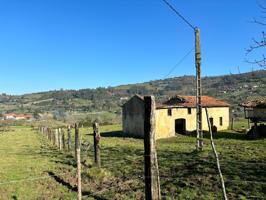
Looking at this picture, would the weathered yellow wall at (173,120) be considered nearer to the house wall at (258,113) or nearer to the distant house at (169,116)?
the distant house at (169,116)

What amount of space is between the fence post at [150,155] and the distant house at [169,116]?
29.3m

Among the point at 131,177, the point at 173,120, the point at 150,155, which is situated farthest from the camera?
the point at 173,120

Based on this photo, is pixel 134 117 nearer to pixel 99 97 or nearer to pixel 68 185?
pixel 68 185

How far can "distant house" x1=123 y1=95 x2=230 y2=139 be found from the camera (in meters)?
40.8

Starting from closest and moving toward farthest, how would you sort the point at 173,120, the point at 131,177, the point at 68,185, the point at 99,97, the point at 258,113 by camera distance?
the point at 68,185
the point at 131,177
the point at 258,113
the point at 173,120
the point at 99,97

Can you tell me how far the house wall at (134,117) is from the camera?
41.3 m

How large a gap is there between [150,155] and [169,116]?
1276 inches

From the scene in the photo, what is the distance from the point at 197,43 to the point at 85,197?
1326 centimetres

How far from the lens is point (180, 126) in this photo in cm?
4438

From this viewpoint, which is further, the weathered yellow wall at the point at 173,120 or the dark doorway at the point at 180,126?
the dark doorway at the point at 180,126

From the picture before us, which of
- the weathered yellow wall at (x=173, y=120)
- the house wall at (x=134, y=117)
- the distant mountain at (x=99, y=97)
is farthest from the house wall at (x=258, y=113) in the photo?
the distant mountain at (x=99, y=97)

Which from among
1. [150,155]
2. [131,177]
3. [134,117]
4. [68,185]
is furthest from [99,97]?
[150,155]

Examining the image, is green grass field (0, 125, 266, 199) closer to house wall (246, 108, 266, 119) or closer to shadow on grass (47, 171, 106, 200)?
shadow on grass (47, 171, 106, 200)

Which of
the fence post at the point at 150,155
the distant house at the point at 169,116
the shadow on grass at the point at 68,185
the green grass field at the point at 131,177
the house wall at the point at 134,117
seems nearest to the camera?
the fence post at the point at 150,155
